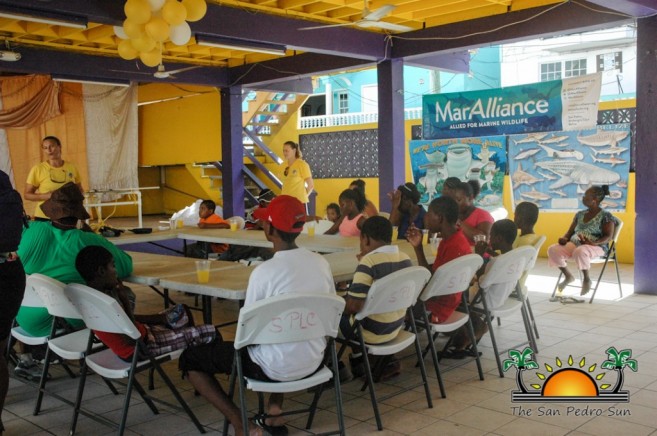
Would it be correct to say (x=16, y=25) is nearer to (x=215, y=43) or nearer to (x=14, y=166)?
(x=215, y=43)

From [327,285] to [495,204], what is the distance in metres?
5.97

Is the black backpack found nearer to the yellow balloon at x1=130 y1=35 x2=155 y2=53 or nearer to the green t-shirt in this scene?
the green t-shirt

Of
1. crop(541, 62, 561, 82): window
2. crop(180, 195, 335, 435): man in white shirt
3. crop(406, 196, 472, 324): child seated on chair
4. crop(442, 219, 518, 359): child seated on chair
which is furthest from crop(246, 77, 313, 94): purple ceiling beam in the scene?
crop(180, 195, 335, 435): man in white shirt

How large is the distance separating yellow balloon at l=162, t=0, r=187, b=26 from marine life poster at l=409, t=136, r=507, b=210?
4481 millimetres

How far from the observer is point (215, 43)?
7.53m

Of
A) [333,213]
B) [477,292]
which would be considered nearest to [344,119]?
[333,213]

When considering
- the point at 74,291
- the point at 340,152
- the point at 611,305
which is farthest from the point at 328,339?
the point at 340,152

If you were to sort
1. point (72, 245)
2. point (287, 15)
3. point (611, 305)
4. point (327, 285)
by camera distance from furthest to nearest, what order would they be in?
point (287, 15), point (611, 305), point (72, 245), point (327, 285)

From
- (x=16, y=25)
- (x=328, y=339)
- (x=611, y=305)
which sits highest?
(x=16, y=25)

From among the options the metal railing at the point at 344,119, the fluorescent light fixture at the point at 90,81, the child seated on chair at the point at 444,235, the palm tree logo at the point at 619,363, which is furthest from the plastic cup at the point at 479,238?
the metal railing at the point at 344,119

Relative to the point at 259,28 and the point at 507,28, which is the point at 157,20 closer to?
the point at 259,28

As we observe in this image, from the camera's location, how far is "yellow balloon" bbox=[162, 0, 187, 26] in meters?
5.54

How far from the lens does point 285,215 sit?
3166 mm

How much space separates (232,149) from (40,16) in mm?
5569
